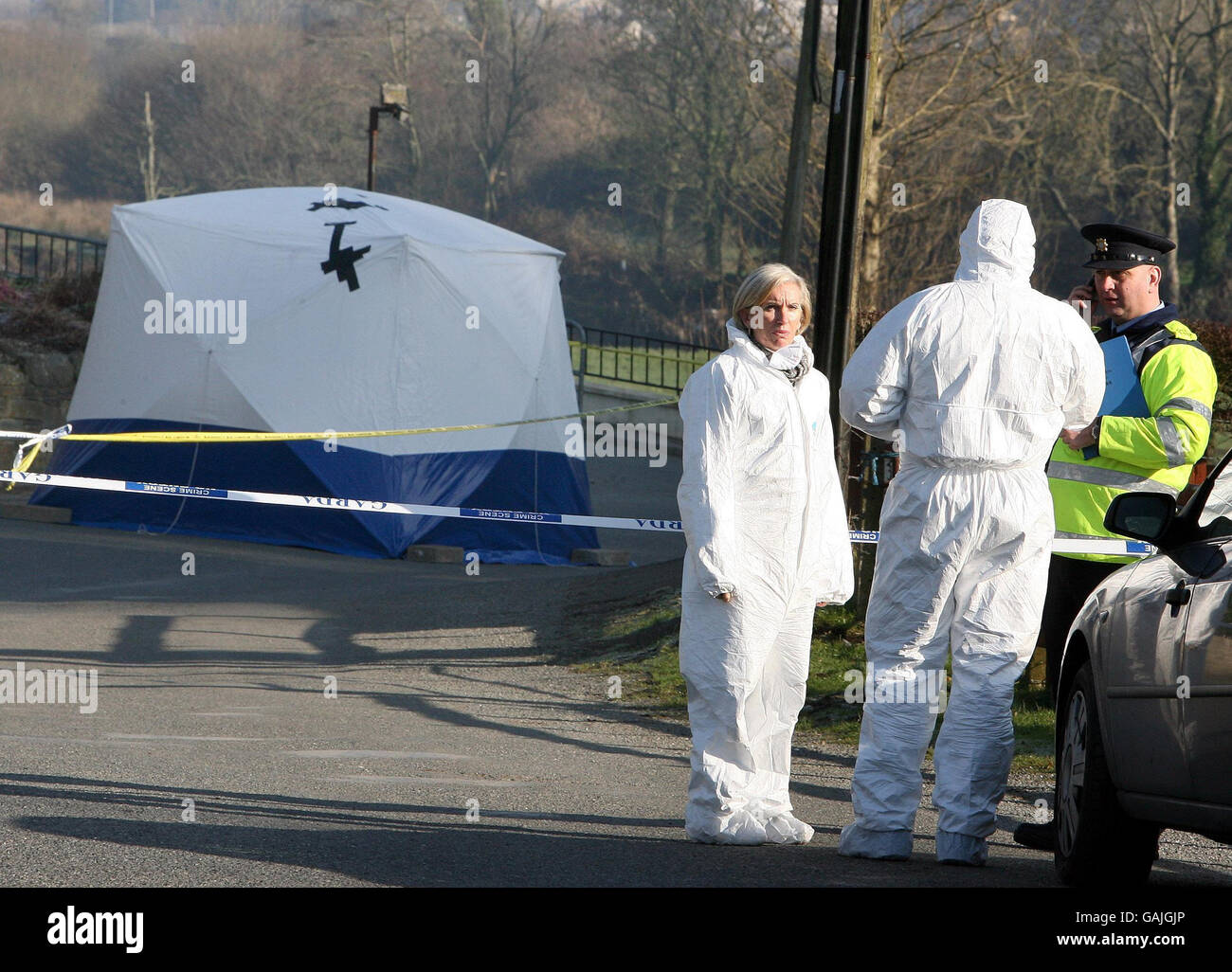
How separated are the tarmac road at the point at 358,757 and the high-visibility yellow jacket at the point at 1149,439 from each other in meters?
1.15

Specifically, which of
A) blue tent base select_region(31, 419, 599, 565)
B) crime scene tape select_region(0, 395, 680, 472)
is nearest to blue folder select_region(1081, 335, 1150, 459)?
crime scene tape select_region(0, 395, 680, 472)

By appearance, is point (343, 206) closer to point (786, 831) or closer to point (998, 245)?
point (998, 245)

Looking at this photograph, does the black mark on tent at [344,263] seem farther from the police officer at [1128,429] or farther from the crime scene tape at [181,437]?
the police officer at [1128,429]

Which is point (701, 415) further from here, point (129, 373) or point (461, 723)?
point (129, 373)

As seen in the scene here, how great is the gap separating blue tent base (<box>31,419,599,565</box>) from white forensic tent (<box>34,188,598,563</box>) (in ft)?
0.06

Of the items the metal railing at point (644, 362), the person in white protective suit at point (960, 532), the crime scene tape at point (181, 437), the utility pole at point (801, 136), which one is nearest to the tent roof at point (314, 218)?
the crime scene tape at point (181, 437)

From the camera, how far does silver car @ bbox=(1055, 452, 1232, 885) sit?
373cm

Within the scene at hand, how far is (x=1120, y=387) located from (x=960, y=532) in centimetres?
124

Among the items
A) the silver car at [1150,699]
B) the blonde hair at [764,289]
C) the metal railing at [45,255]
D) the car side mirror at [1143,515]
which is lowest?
the silver car at [1150,699]

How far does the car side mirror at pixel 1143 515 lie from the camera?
4234 millimetres

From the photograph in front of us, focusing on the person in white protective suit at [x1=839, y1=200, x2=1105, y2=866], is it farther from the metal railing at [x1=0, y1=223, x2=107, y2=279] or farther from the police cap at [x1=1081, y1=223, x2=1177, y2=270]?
the metal railing at [x1=0, y1=223, x2=107, y2=279]

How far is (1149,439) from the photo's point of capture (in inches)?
217

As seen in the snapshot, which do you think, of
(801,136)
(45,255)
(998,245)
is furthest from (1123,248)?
(45,255)
